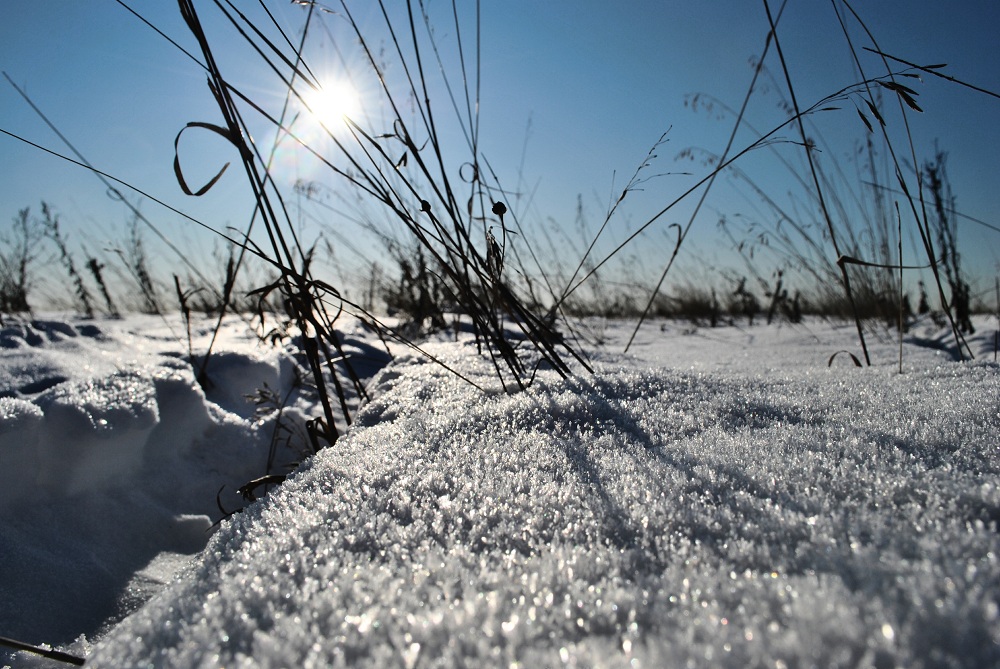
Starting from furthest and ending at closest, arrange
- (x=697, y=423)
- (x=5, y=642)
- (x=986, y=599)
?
(x=697, y=423) < (x=5, y=642) < (x=986, y=599)

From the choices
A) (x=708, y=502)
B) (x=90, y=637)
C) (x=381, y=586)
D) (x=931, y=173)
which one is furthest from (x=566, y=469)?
(x=931, y=173)

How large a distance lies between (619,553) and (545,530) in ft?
0.26

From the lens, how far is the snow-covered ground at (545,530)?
1.16ft

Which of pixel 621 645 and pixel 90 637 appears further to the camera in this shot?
pixel 90 637

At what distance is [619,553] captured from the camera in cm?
46

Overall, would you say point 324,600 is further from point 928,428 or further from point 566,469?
point 928,428

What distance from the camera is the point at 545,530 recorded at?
1.69ft

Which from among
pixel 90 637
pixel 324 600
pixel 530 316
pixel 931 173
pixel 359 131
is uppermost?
pixel 931 173

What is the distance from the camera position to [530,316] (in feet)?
3.73

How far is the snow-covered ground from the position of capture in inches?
13.9

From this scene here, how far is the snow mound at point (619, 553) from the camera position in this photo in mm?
342

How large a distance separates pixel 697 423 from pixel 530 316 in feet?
1.41

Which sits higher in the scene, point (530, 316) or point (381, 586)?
point (530, 316)

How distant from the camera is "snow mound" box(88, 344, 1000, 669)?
342mm
